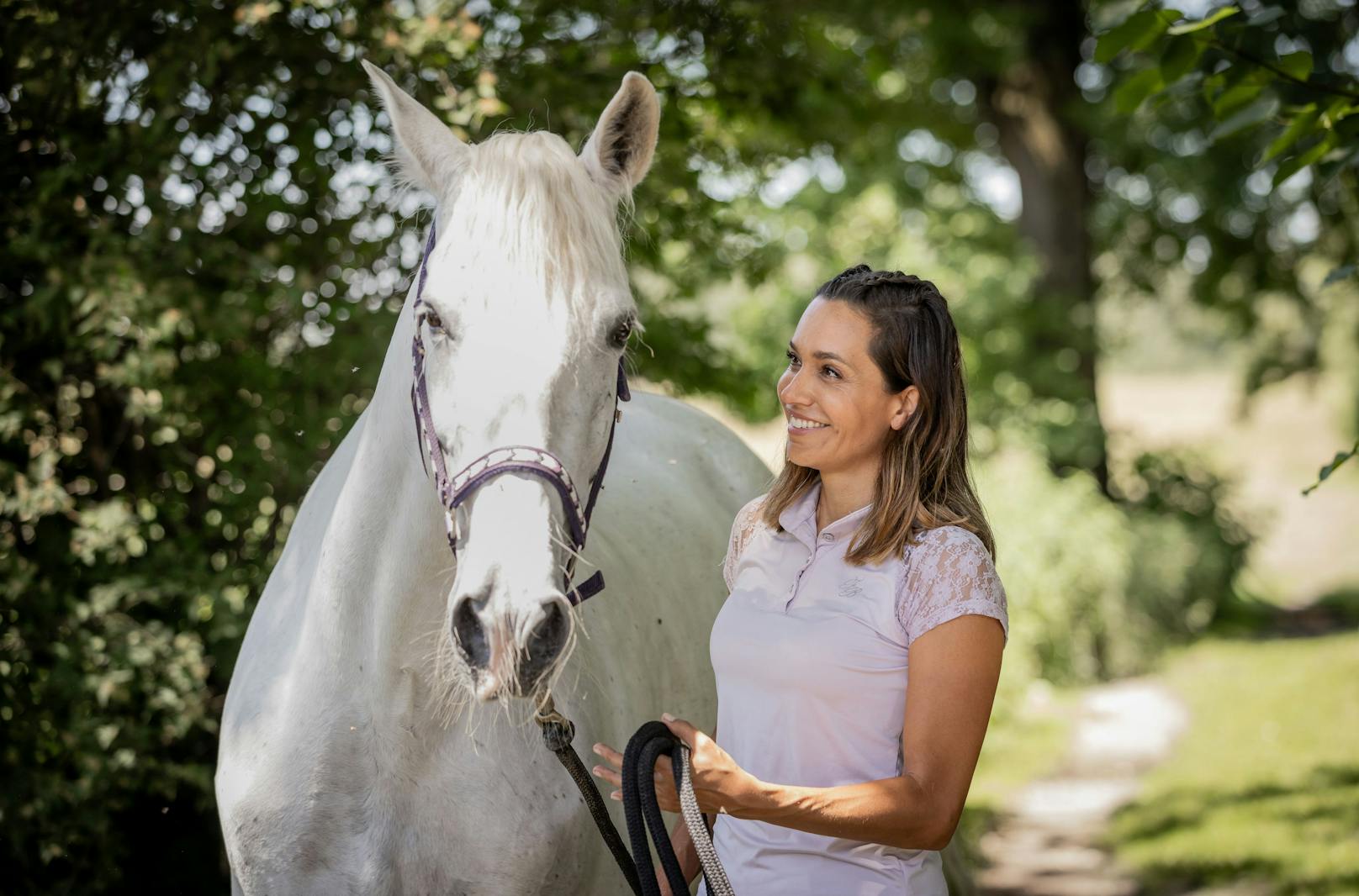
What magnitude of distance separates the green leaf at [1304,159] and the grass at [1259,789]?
334cm

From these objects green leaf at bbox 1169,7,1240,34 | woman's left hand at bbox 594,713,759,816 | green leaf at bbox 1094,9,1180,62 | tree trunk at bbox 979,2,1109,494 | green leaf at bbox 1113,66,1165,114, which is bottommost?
woman's left hand at bbox 594,713,759,816

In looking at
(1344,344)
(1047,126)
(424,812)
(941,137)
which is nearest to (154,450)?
(424,812)

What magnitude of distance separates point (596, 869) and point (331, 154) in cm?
262

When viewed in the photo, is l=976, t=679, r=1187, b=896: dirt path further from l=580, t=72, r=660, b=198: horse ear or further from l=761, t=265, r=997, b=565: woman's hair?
l=580, t=72, r=660, b=198: horse ear

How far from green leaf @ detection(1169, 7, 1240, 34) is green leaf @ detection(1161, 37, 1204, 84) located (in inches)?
1.2

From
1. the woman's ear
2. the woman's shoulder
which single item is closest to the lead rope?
the woman's shoulder

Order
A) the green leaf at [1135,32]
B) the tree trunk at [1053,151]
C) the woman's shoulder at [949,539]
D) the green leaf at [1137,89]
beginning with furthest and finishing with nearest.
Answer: the tree trunk at [1053,151], the green leaf at [1137,89], the green leaf at [1135,32], the woman's shoulder at [949,539]

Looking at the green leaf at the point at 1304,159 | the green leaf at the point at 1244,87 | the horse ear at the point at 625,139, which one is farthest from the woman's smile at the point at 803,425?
the green leaf at the point at 1244,87

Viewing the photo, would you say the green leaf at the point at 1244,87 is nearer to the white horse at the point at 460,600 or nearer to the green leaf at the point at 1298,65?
the green leaf at the point at 1298,65

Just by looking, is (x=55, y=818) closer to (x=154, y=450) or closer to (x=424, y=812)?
(x=154, y=450)

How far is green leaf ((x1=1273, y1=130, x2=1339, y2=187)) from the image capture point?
2.77 metres

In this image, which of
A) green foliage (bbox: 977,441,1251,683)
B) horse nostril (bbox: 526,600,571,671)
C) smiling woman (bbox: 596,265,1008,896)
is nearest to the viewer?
horse nostril (bbox: 526,600,571,671)

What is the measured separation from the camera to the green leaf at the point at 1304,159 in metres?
2.77

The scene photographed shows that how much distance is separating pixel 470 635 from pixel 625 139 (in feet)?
3.38
